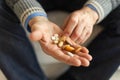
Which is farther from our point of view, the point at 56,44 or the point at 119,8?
the point at 119,8

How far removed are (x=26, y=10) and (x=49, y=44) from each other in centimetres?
11

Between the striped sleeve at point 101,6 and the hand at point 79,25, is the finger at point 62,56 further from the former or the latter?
the striped sleeve at point 101,6

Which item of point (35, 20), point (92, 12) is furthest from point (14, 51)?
point (92, 12)

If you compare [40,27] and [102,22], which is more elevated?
[40,27]

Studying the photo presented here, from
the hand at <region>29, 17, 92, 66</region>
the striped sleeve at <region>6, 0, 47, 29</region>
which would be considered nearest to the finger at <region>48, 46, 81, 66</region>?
the hand at <region>29, 17, 92, 66</region>

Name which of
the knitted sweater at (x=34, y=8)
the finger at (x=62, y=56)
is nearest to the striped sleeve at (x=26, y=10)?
the knitted sweater at (x=34, y=8)

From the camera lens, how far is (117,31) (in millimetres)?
789

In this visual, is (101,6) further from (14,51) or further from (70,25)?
(14,51)

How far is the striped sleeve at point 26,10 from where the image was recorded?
0.71 meters

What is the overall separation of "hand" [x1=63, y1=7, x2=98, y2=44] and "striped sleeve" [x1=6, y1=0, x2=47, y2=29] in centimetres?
8

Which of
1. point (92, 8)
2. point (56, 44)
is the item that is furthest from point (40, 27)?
point (92, 8)

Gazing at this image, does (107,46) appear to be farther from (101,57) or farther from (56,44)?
(56,44)

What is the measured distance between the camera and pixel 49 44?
0.69 metres

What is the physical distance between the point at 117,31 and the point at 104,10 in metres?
0.08
